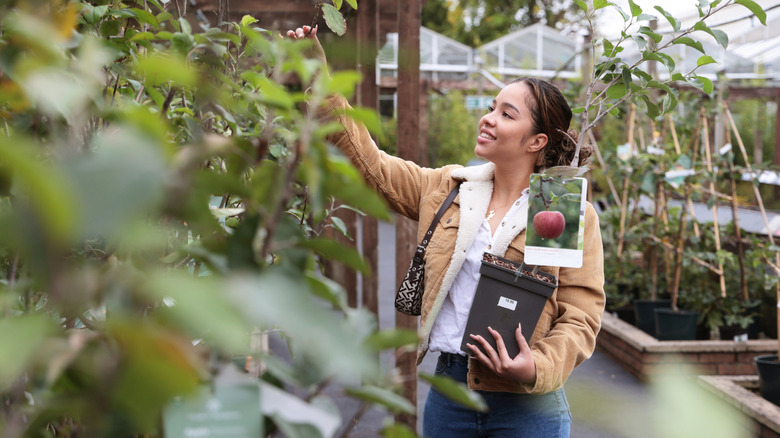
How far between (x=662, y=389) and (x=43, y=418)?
0.44 m

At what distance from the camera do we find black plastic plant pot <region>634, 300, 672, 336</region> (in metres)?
4.95

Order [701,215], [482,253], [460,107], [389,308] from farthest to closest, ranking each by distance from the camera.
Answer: [460,107]
[701,215]
[389,308]
[482,253]

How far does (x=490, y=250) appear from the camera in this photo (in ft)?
5.86

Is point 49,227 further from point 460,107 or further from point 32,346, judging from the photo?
point 460,107

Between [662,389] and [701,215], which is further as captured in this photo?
[701,215]

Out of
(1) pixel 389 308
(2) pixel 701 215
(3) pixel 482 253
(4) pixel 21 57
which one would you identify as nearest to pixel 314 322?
(4) pixel 21 57

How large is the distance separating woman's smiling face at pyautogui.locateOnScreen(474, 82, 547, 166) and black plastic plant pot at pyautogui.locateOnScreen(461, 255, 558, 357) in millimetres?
330

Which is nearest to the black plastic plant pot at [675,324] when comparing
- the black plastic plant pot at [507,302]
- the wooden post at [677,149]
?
the wooden post at [677,149]

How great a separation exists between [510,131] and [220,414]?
141cm

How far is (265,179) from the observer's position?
59 centimetres

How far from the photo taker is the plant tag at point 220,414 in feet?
1.78

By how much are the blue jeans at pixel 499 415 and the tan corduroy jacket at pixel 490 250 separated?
0.16 ft

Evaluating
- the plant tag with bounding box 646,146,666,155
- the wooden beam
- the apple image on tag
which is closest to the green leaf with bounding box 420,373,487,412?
the apple image on tag

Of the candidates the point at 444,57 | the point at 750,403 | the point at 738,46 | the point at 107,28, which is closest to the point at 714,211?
the point at 750,403
